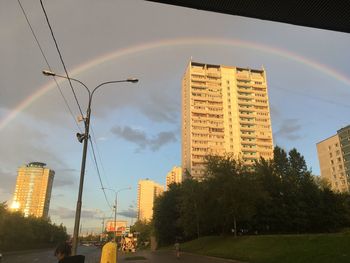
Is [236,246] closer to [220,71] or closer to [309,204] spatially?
[309,204]

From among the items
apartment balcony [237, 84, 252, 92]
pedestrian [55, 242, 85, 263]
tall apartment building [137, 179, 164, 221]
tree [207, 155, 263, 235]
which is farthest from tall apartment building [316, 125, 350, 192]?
pedestrian [55, 242, 85, 263]

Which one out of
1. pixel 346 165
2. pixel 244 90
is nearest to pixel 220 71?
pixel 244 90

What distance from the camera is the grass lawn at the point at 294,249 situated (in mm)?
23359

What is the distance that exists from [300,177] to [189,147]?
193ft

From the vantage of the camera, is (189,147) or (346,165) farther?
(189,147)

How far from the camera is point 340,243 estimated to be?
24.9 meters

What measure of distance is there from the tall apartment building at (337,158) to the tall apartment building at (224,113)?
782 inches

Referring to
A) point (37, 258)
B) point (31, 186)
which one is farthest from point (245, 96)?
point (37, 258)

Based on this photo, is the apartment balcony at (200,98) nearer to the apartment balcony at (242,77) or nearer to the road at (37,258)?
the apartment balcony at (242,77)

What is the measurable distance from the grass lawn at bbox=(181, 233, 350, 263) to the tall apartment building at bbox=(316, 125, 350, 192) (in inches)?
3644

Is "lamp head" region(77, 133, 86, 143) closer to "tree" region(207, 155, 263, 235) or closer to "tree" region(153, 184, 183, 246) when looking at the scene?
"tree" region(207, 155, 263, 235)

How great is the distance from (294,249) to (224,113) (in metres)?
116

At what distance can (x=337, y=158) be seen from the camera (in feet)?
423

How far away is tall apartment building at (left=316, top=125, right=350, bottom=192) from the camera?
399 ft
